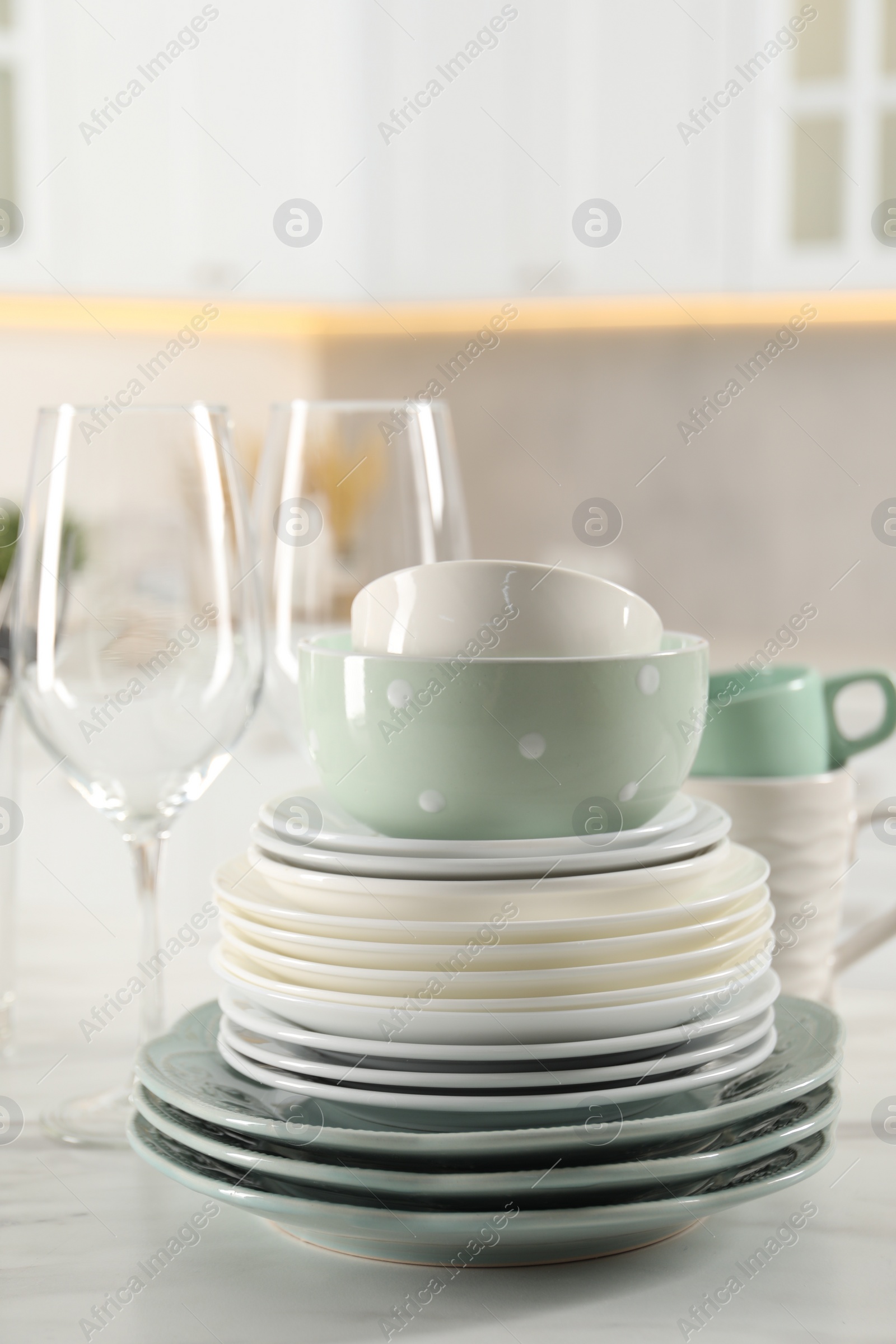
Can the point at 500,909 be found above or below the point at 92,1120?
above

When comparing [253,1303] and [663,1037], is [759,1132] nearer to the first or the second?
[663,1037]

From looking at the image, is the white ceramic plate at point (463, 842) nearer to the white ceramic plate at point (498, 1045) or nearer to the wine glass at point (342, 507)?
the white ceramic plate at point (498, 1045)

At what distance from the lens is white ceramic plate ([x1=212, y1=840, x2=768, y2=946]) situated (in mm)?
447

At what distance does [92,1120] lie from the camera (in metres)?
0.58

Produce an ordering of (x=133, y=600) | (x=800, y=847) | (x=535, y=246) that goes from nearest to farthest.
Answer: (x=133, y=600) → (x=800, y=847) → (x=535, y=246)

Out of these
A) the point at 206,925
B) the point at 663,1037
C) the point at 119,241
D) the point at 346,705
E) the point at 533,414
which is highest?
the point at 119,241

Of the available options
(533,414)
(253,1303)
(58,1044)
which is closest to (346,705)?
(253,1303)

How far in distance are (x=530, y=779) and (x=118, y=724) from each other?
189 mm

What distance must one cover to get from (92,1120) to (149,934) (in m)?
0.08

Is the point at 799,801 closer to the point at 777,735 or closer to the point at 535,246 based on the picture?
the point at 777,735

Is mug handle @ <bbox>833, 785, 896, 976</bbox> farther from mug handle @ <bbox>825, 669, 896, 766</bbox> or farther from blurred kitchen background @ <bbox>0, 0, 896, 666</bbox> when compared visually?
blurred kitchen background @ <bbox>0, 0, 896, 666</bbox>

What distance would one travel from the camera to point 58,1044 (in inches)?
27.0

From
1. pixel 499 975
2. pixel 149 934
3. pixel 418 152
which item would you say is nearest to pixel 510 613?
pixel 499 975

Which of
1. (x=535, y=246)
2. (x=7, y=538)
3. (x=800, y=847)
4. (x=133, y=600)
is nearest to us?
(x=133, y=600)
